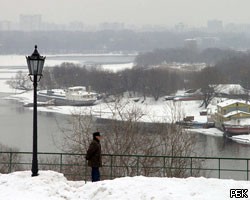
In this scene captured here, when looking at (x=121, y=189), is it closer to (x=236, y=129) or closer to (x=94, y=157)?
(x=94, y=157)

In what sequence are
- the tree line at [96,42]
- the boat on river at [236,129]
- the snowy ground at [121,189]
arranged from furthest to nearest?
the tree line at [96,42], the boat on river at [236,129], the snowy ground at [121,189]

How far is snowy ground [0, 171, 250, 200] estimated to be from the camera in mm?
6043

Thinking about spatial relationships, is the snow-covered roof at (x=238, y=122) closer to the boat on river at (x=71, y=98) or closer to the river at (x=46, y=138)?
the river at (x=46, y=138)

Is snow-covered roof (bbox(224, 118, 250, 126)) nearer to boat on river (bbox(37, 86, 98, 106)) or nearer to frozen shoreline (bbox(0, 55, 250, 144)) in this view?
frozen shoreline (bbox(0, 55, 250, 144))

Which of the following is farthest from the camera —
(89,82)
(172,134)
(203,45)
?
(203,45)

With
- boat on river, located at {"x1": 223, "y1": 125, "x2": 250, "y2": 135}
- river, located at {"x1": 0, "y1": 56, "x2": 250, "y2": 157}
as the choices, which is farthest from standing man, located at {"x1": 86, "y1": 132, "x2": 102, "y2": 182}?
boat on river, located at {"x1": 223, "y1": 125, "x2": 250, "y2": 135}

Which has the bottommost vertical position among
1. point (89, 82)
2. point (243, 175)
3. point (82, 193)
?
point (243, 175)

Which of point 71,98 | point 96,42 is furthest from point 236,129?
point 96,42

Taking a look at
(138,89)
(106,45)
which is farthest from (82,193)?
(106,45)

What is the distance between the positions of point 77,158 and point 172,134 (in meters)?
2.69

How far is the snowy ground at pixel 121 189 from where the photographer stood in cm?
604

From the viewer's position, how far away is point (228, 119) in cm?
3591

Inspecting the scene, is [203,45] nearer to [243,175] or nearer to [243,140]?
[243,140]

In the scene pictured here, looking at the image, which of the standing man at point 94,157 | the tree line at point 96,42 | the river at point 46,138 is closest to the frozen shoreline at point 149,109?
the river at point 46,138
